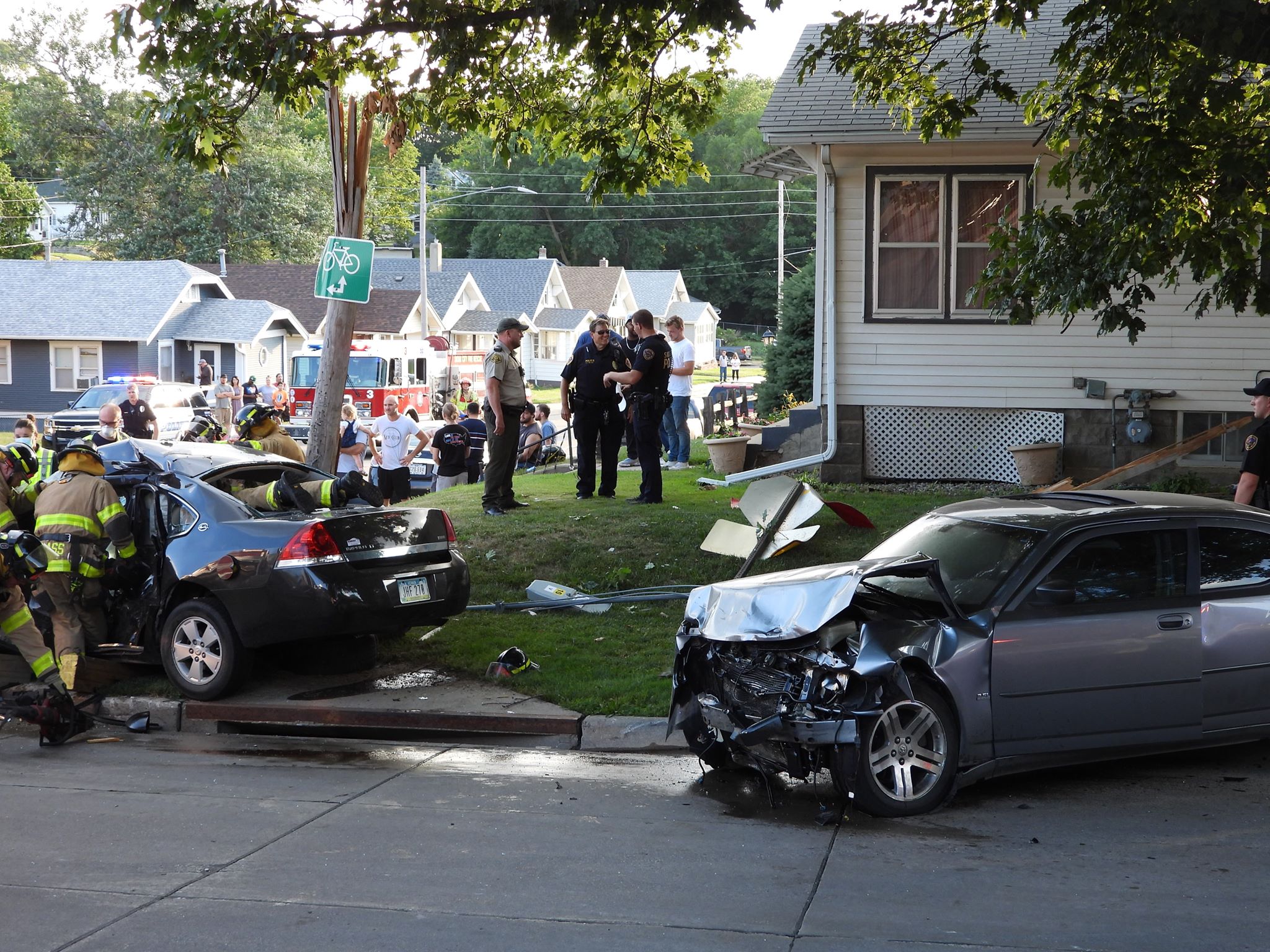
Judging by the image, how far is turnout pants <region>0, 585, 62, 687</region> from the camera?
28.2ft

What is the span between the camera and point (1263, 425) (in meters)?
9.04

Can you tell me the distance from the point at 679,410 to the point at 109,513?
376 inches

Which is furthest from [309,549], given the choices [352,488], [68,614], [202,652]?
[68,614]

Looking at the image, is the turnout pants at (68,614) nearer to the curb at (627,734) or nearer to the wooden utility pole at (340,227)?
the wooden utility pole at (340,227)

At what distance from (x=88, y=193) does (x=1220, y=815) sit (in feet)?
207

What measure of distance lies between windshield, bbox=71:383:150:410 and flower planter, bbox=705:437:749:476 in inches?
821

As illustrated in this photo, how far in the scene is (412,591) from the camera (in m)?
8.69

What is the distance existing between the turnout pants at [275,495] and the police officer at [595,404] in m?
3.89

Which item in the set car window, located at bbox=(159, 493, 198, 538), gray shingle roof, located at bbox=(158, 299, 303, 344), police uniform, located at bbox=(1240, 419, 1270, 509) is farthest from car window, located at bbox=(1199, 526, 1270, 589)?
gray shingle roof, located at bbox=(158, 299, 303, 344)

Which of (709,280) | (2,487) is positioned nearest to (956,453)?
(2,487)

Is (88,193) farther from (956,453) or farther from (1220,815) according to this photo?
(1220,815)

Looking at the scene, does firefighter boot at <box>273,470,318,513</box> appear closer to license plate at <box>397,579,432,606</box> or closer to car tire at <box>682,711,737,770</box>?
license plate at <box>397,579,432,606</box>

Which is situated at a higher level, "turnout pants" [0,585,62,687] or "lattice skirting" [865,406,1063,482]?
"lattice skirting" [865,406,1063,482]

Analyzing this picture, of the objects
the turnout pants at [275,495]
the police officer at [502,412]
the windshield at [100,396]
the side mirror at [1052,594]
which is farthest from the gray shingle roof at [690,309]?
the side mirror at [1052,594]
